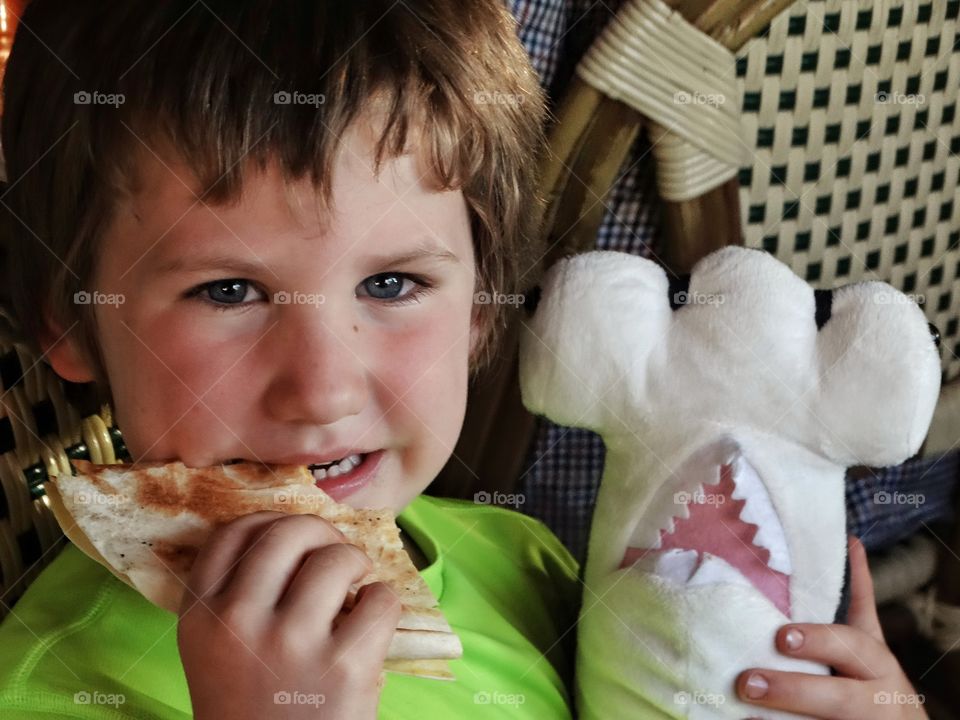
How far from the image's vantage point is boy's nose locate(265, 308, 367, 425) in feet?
2.45

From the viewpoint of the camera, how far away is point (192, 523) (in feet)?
2.52

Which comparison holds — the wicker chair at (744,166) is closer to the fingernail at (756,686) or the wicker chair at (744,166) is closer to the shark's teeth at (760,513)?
the shark's teeth at (760,513)

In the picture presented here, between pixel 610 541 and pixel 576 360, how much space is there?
16 centimetres

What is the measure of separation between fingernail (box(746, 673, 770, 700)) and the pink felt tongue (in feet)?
0.19

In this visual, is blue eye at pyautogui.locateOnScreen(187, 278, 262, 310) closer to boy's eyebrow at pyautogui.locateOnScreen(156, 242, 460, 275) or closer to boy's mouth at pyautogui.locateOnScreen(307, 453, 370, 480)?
boy's eyebrow at pyautogui.locateOnScreen(156, 242, 460, 275)

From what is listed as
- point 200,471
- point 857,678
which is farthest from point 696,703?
point 200,471

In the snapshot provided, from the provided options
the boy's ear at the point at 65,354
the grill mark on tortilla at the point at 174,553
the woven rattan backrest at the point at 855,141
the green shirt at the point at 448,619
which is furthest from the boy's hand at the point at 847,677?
the boy's ear at the point at 65,354

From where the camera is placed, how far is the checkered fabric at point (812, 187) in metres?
1.02

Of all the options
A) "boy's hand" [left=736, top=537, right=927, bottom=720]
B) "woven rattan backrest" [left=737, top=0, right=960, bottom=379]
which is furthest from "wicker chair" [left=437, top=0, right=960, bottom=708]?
"boy's hand" [left=736, top=537, right=927, bottom=720]

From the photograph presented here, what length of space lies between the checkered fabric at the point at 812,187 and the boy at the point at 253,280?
20 centimetres

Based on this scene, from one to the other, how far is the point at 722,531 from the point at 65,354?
578mm

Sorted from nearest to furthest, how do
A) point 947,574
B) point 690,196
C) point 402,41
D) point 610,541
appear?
point 402,41
point 610,541
point 690,196
point 947,574

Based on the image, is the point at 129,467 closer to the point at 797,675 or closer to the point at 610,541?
the point at 610,541

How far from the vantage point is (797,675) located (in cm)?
85
